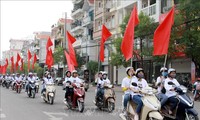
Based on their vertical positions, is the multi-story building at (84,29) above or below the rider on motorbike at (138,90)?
above

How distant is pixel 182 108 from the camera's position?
28.0ft

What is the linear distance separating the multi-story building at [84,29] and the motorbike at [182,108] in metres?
41.1

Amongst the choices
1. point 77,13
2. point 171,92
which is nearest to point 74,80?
point 171,92

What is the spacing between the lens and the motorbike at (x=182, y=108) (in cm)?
825

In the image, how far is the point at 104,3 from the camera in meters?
48.4

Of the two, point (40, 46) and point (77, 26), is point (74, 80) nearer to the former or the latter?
point (77, 26)

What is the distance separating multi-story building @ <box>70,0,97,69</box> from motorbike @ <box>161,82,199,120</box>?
4106cm

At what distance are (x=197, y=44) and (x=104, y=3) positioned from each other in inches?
1024

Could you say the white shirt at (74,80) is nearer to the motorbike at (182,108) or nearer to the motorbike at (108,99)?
the motorbike at (108,99)

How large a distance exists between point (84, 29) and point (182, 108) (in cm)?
5170

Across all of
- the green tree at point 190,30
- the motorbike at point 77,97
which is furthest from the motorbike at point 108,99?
the green tree at point 190,30

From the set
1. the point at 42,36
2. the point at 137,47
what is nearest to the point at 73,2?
the point at 137,47

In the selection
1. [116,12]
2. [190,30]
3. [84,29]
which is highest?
[116,12]

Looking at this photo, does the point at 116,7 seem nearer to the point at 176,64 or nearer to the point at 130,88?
the point at 176,64
